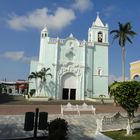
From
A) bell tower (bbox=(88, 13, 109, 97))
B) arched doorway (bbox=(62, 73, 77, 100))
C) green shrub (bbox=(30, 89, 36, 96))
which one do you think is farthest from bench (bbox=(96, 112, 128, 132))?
bell tower (bbox=(88, 13, 109, 97))

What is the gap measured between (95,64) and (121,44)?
15048 millimetres

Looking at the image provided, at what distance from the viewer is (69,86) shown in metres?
45.9

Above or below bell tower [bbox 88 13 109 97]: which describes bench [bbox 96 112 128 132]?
below

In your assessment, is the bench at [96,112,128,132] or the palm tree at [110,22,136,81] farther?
the palm tree at [110,22,136,81]

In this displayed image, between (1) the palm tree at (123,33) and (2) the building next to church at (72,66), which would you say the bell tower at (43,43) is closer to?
(2) the building next to church at (72,66)

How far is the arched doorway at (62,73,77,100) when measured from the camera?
45.6 meters

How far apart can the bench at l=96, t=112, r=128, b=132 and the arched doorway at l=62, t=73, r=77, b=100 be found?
34088 mm

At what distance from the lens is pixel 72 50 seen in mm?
46344

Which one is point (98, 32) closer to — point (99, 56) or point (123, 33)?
point (99, 56)

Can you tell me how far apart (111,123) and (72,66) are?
115ft

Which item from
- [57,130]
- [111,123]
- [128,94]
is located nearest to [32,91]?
[111,123]

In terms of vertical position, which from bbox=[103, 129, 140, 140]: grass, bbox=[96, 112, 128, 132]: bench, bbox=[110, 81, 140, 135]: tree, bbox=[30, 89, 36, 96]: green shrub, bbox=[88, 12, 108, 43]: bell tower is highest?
bbox=[88, 12, 108, 43]: bell tower

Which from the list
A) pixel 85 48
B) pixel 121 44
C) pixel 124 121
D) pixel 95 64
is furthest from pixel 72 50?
pixel 124 121

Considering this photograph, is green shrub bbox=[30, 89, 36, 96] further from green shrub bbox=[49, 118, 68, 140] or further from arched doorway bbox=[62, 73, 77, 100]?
green shrub bbox=[49, 118, 68, 140]
